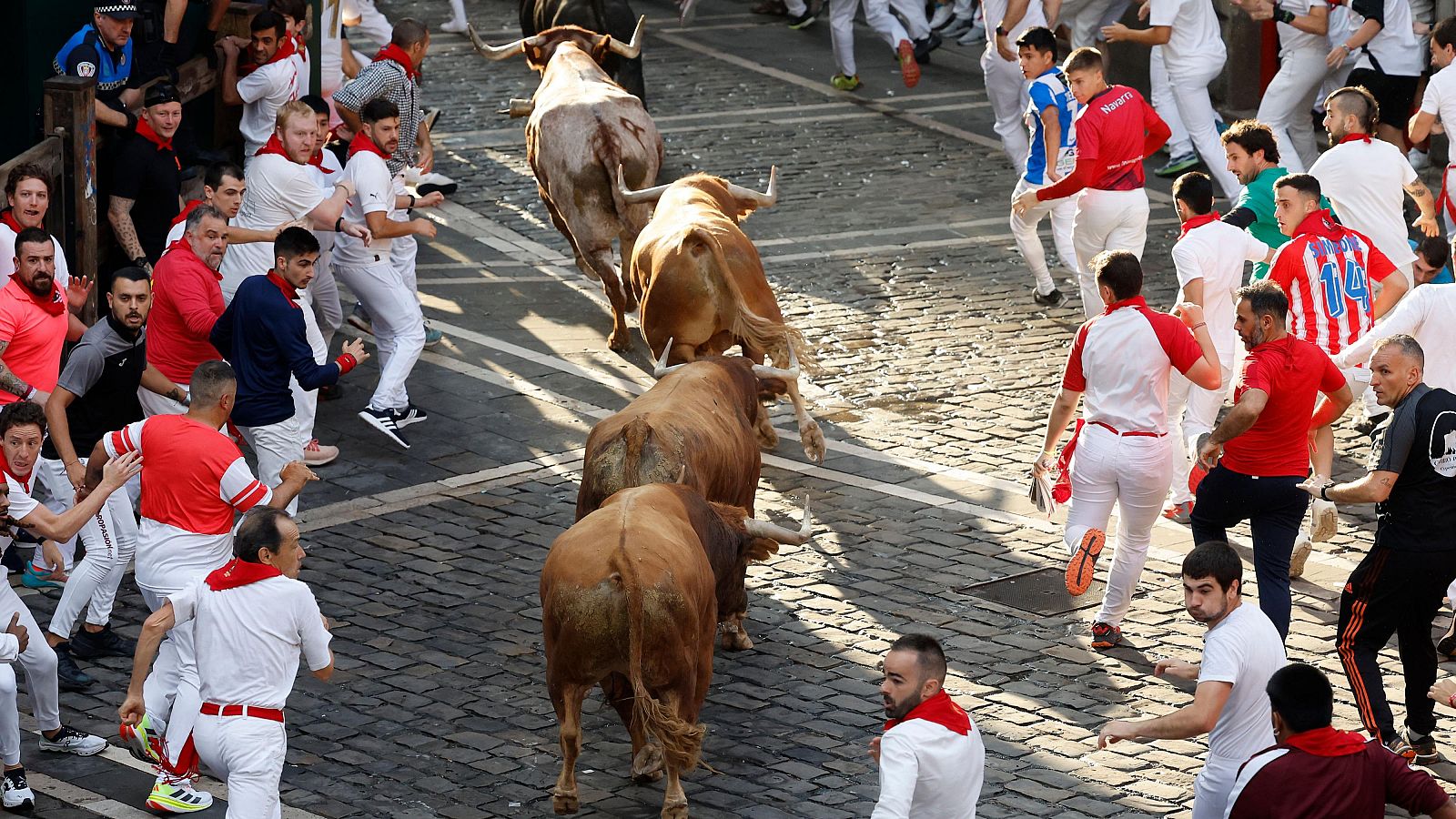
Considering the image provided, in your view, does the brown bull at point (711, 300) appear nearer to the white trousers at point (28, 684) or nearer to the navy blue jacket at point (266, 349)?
the navy blue jacket at point (266, 349)

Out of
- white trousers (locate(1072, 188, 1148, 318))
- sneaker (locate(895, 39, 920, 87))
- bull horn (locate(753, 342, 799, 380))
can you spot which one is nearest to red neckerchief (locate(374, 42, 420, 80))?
bull horn (locate(753, 342, 799, 380))

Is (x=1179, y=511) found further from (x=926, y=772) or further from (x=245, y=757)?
(x=245, y=757)

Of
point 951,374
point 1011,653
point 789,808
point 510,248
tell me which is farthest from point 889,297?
point 789,808

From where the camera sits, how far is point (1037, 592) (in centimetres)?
1030

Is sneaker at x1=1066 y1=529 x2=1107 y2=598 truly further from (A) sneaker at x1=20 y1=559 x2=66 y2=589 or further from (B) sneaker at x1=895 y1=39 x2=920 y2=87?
(B) sneaker at x1=895 y1=39 x2=920 y2=87

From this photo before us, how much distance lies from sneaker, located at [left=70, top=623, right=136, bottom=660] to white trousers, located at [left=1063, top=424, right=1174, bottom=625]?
4930mm

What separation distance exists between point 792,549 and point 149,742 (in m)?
4.12

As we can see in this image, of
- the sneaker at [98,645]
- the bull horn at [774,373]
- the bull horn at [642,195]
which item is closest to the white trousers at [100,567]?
the sneaker at [98,645]

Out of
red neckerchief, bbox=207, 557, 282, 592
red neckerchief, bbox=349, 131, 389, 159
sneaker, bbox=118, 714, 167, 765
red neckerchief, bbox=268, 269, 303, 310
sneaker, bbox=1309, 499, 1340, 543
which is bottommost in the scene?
sneaker, bbox=118, 714, 167, 765

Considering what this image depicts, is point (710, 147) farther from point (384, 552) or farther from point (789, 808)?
point (789, 808)

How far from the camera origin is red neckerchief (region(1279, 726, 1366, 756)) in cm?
611

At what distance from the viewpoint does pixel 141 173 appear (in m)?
12.7

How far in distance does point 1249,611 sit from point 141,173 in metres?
8.60

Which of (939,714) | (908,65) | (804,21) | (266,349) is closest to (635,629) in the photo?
(939,714)
